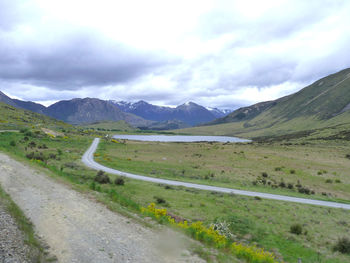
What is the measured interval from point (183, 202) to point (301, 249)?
1027 centimetres

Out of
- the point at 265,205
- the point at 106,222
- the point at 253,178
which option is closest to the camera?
the point at 106,222

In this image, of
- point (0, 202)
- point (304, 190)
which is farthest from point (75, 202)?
point (304, 190)

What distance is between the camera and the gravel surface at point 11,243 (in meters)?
7.63

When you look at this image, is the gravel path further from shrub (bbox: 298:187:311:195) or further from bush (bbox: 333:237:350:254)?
shrub (bbox: 298:187:311:195)

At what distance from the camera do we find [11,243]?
8570 mm

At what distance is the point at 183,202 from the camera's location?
22156 mm

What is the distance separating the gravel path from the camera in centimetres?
934

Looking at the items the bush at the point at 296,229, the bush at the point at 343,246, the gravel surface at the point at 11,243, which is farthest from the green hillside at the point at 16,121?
the bush at the point at 343,246

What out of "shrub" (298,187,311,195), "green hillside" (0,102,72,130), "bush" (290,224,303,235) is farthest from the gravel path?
"green hillside" (0,102,72,130)

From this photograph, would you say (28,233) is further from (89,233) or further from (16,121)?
(16,121)

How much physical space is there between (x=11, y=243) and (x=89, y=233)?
325cm

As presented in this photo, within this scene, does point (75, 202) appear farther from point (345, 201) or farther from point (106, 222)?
point (345, 201)

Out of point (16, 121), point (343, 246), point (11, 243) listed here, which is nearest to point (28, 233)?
point (11, 243)

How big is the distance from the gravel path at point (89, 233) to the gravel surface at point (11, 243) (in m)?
1.06
